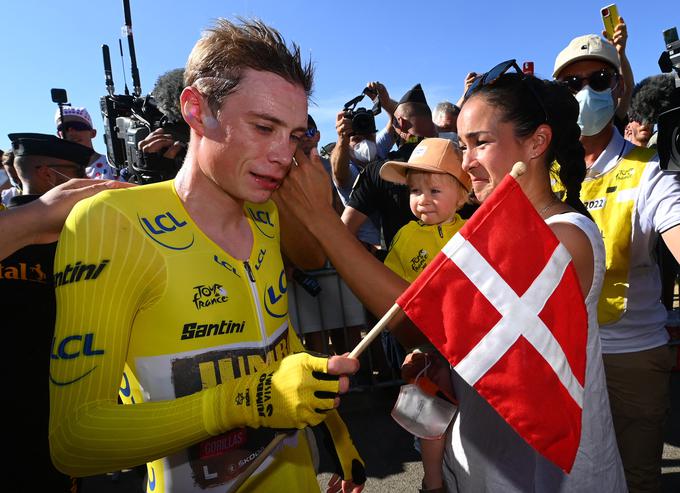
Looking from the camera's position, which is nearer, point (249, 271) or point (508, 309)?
point (508, 309)

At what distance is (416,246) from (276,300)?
5.74 feet

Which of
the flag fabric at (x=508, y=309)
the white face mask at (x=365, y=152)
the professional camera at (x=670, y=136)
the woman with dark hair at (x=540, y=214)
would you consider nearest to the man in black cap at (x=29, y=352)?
the woman with dark hair at (x=540, y=214)

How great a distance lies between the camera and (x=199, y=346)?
154cm

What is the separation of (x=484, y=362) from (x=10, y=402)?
2.23 m

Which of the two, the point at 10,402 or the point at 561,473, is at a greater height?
the point at 10,402

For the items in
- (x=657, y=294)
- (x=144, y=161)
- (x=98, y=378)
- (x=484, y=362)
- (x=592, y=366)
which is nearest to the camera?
(x=98, y=378)

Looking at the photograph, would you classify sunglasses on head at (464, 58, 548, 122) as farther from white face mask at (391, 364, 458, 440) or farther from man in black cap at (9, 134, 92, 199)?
man in black cap at (9, 134, 92, 199)

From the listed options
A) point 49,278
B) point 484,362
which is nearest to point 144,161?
point 49,278

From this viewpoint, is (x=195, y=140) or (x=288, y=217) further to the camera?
(x=288, y=217)

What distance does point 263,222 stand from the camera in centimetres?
201

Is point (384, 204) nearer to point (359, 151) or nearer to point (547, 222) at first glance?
point (359, 151)

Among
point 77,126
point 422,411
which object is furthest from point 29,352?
point 77,126

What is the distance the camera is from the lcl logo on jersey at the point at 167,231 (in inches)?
59.8

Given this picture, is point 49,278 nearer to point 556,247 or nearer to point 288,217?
point 288,217
